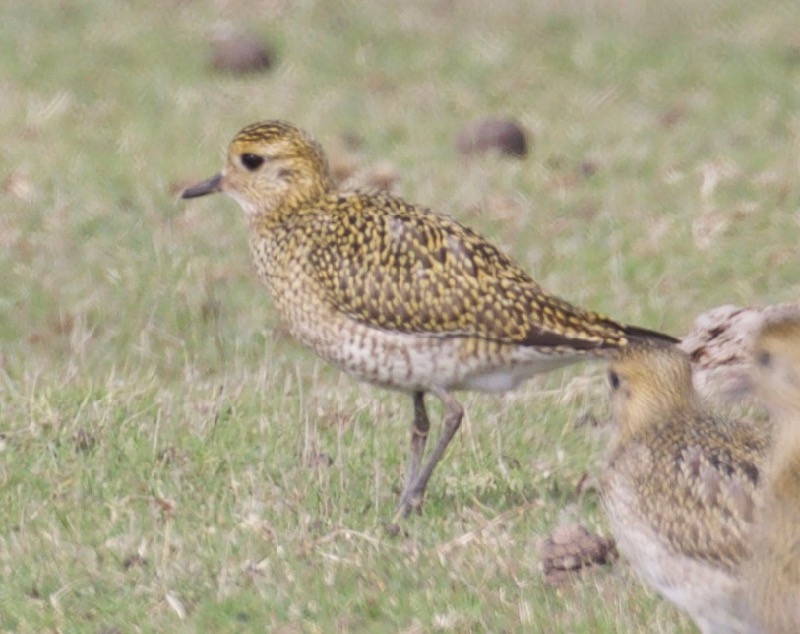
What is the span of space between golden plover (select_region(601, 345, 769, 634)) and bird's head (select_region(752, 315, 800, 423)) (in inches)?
22.0

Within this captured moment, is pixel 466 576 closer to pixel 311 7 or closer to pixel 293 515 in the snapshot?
pixel 293 515

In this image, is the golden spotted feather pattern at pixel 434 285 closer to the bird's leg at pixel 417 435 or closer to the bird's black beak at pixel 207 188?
the bird's leg at pixel 417 435

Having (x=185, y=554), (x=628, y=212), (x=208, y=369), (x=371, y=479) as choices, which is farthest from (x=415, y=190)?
(x=185, y=554)

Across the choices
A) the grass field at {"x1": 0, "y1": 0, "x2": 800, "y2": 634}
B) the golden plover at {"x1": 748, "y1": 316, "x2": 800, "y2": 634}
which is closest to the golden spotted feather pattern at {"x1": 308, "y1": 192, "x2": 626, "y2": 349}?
the grass field at {"x1": 0, "y1": 0, "x2": 800, "y2": 634}

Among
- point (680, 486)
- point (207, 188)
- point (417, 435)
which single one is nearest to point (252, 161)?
point (207, 188)

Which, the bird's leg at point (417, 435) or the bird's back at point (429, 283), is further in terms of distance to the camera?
the bird's leg at point (417, 435)

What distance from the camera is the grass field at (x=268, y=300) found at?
6.12 meters

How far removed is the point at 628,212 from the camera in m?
11.3

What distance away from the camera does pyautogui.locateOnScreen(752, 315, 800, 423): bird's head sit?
4543mm

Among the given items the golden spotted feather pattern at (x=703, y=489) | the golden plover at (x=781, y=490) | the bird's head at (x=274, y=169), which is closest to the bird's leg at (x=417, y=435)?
the bird's head at (x=274, y=169)

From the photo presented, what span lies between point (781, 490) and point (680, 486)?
2.45 ft

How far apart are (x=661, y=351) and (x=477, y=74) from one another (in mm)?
9059

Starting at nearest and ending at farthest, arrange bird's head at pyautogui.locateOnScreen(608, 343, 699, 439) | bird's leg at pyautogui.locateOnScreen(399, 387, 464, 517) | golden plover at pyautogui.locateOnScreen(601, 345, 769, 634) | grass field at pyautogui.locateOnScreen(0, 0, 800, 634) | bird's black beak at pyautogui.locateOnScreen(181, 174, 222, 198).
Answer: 1. golden plover at pyautogui.locateOnScreen(601, 345, 769, 634)
2. bird's head at pyautogui.locateOnScreen(608, 343, 699, 439)
3. grass field at pyautogui.locateOnScreen(0, 0, 800, 634)
4. bird's leg at pyautogui.locateOnScreen(399, 387, 464, 517)
5. bird's black beak at pyautogui.locateOnScreen(181, 174, 222, 198)

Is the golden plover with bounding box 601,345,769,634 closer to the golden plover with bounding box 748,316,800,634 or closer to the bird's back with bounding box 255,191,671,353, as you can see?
the golden plover with bounding box 748,316,800,634
